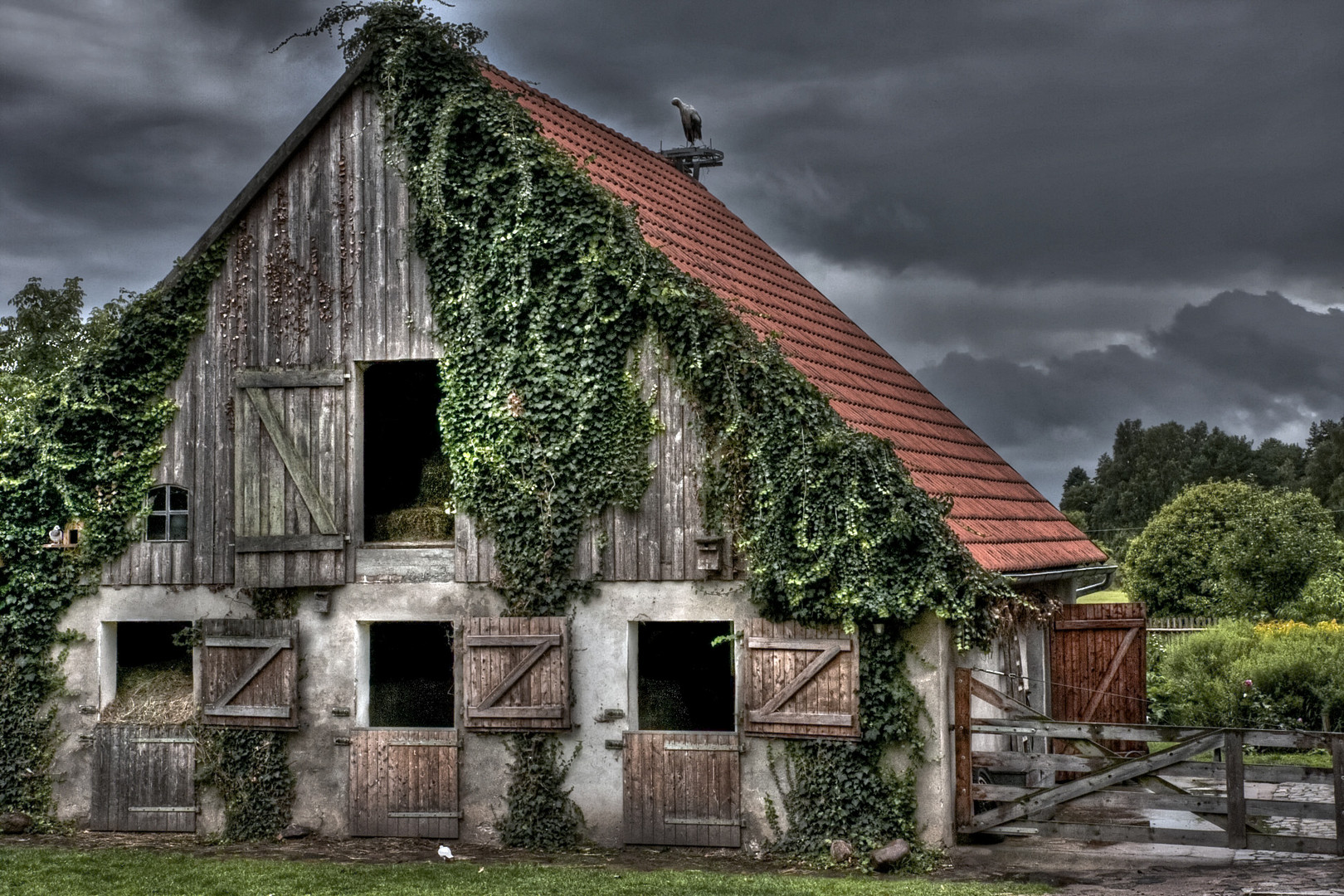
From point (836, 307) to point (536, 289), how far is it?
626 centimetres

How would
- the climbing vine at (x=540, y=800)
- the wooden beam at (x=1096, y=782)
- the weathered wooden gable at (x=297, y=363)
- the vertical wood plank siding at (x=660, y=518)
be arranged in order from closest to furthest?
the wooden beam at (x=1096, y=782) < the vertical wood plank siding at (x=660, y=518) < the climbing vine at (x=540, y=800) < the weathered wooden gable at (x=297, y=363)

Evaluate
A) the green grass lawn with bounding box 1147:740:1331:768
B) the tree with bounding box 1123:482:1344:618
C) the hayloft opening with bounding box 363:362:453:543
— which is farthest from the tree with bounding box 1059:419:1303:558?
the hayloft opening with bounding box 363:362:453:543

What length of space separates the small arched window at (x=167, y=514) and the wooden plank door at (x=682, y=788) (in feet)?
17.0

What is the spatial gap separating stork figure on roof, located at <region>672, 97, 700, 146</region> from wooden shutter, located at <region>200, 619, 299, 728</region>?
10109mm

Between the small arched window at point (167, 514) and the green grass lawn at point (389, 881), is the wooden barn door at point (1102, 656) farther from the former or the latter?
the small arched window at point (167, 514)

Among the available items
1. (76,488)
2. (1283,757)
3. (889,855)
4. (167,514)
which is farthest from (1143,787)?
(76,488)

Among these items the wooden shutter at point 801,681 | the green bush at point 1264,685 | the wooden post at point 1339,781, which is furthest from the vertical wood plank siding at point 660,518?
the green bush at point 1264,685

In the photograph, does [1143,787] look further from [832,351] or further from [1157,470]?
[1157,470]

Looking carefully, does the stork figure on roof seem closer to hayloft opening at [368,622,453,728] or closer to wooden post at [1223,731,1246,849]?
hayloft opening at [368,622,453,728]

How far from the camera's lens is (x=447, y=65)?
42.8 feet

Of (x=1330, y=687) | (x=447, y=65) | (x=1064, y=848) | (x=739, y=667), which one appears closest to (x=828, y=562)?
(x=739, y=667)

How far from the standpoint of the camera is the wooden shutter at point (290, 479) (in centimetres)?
1284

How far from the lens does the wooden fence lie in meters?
10.8

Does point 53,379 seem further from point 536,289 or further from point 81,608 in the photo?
point 536,289
